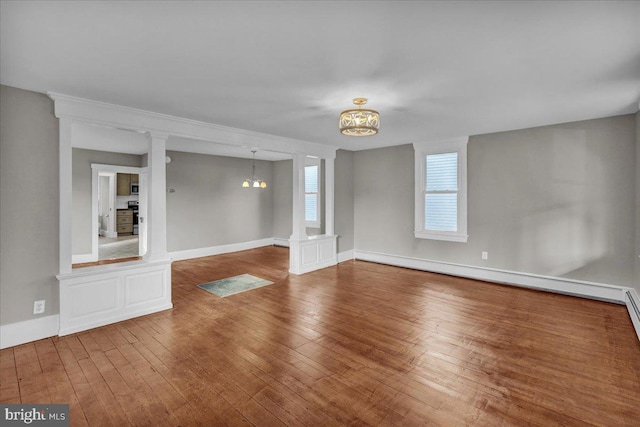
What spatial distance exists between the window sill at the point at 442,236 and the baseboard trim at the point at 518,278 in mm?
469

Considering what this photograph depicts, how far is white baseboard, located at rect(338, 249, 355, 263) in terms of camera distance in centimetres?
680

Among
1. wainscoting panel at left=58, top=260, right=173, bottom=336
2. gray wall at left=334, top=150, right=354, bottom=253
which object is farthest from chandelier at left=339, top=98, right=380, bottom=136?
gray wall at left=334, top=150, right=354, bottom=253

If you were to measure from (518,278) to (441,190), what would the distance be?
6.47 feet

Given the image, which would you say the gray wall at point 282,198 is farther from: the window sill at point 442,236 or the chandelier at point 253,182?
the window sill at point 442,236

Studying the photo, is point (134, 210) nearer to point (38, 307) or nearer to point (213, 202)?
point (213, 202)

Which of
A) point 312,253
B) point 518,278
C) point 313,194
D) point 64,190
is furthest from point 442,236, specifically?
point 64,190

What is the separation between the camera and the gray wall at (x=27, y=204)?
2928mm

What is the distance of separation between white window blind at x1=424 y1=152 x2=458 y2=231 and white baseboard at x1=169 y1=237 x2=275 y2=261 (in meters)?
4.86

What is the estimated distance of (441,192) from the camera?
5.75m

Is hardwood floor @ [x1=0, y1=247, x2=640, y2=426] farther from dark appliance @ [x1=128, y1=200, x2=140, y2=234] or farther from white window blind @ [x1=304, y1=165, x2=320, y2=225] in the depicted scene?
dark appliance @ [x1=128, y1=200, x2=140, y2=234]

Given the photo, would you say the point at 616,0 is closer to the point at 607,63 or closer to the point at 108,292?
the point at 607,63

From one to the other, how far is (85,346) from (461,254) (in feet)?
18.5

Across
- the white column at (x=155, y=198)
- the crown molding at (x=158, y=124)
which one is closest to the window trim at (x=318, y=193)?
the crown molding at (x=158, y=124)

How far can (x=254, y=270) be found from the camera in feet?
19.8
